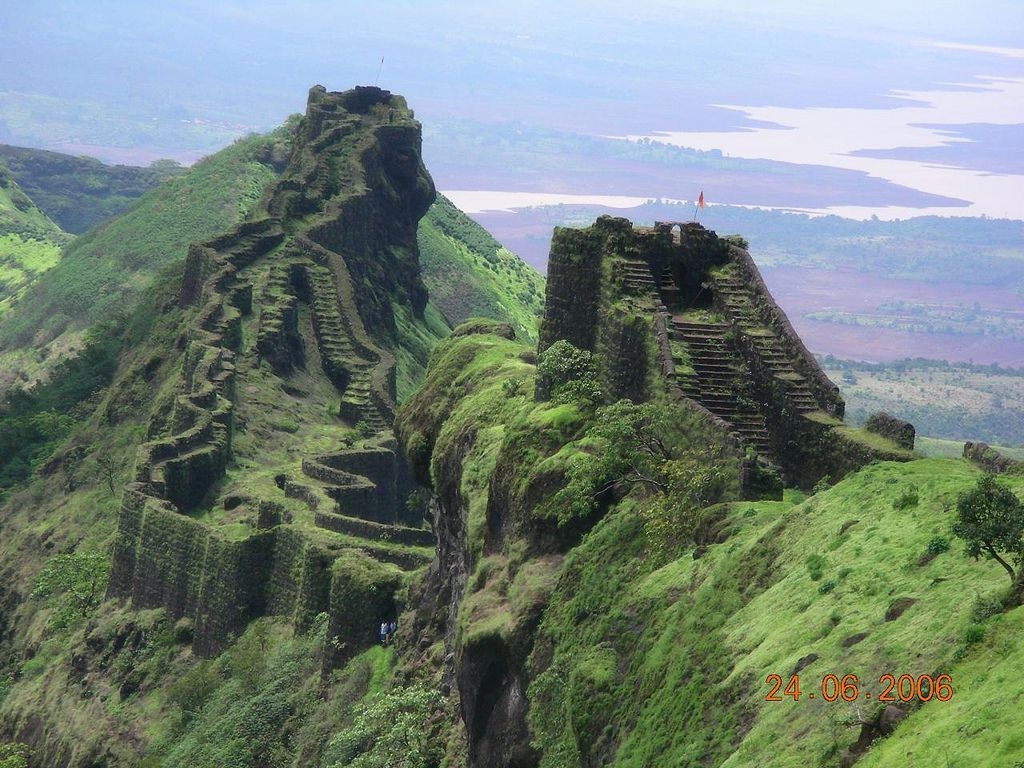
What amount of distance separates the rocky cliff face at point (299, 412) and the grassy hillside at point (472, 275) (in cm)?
1835

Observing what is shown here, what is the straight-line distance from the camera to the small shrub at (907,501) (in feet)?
78.4

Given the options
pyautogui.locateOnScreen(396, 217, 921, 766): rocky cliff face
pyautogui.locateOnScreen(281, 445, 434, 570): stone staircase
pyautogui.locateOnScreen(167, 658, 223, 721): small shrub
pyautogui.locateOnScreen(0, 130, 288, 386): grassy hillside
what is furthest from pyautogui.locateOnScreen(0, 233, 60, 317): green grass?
pyautogui.locateOnScreen(396, 217, 921, 766): rocky cliff face

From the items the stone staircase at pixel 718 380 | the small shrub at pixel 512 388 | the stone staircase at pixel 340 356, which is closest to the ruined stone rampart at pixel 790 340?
the stone staircase at pixel 718 380

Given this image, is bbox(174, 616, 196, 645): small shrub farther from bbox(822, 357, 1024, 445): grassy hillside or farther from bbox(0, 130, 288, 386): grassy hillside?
bbox(822, 357, 1024, 445): grassy hillside

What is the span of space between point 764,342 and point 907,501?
11.3m

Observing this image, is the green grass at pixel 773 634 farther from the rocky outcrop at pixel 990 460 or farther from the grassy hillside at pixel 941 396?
the grassy hillside at pixel 941 396

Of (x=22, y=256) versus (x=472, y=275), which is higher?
(x=472, y=275)

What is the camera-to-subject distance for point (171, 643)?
54.1 m

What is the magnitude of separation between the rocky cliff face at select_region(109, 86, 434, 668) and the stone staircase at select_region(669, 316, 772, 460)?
12932 mm

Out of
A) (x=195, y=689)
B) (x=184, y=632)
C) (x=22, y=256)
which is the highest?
(x=22, y=256)

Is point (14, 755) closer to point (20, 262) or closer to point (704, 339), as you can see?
point (704, 339)

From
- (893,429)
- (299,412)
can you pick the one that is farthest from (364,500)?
(893,429)

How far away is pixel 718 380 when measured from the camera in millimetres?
34469

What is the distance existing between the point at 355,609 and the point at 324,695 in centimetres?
210
